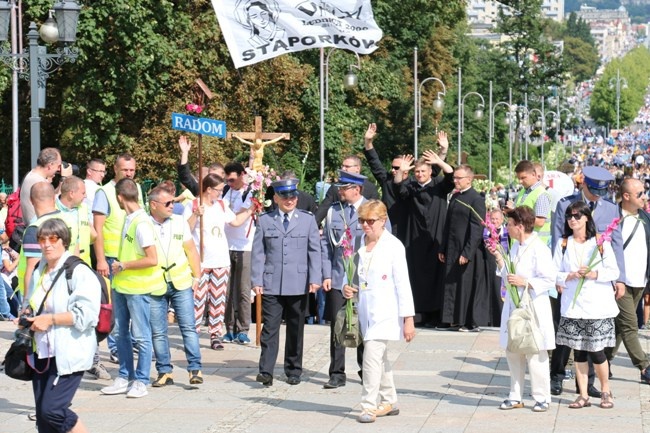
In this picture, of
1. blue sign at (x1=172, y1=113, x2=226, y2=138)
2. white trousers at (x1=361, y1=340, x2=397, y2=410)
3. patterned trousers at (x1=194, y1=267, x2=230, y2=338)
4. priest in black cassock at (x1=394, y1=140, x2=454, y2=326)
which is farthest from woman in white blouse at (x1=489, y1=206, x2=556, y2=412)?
priest in black cassock at (x1=394, y1=140, x2=454, y2=326)

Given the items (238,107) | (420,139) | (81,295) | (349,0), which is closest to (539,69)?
(420,139)

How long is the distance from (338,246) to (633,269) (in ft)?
7.95

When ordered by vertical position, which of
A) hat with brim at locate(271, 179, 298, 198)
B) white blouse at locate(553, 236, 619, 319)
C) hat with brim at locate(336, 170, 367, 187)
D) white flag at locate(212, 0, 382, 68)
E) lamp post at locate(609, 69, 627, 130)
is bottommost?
white blouse at locate(553, 236, 619, 319)

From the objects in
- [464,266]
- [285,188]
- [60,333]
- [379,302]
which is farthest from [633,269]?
[60,333]

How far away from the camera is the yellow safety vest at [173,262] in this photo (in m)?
11.4

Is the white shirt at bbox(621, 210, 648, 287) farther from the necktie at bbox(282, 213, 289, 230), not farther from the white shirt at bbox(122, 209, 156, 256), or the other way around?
the white shirt at bbox(122, 209, 156, 256)

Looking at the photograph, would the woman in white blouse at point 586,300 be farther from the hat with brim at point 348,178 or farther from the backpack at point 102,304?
the backpack at point 102,304

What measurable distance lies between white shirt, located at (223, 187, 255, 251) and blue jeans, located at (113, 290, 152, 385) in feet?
10.0

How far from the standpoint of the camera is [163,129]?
113ft

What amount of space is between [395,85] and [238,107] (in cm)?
923

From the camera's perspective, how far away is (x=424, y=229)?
15812 mm

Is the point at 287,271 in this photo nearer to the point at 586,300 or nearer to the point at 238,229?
the point at 586,300

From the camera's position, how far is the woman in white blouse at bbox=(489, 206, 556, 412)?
10.5 metres

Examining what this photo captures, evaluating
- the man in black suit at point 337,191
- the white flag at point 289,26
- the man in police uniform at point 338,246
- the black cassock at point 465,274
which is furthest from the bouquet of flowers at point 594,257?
the white flag at point 289,26
